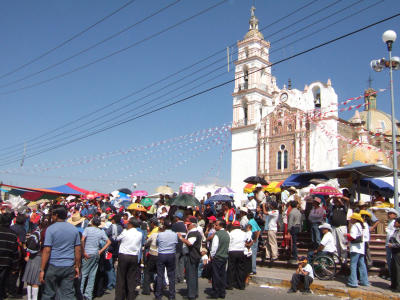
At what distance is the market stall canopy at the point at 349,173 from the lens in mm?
13477

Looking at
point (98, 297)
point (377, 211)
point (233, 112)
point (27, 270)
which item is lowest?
point (98, 297)

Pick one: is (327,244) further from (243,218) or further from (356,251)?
(243,218)

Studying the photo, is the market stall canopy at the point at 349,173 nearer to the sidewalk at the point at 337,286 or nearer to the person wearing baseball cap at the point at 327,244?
the sidewalk at the point at 337,286

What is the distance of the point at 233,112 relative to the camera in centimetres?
4119

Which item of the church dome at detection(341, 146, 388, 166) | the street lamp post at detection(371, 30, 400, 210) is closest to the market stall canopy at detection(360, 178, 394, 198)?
the street lamp post at detection(371, 30, 400, 210)

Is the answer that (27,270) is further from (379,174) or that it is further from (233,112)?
(233,112)

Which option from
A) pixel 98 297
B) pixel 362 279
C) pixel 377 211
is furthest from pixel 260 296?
pixel 377 211

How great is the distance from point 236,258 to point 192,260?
131 centimetres

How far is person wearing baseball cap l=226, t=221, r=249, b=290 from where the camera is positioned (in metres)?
8.61

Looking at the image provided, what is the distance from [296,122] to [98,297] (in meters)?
31.4

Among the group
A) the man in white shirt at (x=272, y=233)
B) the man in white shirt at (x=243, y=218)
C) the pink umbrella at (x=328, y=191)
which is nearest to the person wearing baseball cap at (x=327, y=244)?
the man in white shirt at (x=272, y=233)

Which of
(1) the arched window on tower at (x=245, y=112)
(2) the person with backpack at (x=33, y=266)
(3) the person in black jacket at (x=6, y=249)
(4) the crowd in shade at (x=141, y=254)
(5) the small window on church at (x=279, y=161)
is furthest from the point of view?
(1) the arched window on tower at (x=245, y=112)

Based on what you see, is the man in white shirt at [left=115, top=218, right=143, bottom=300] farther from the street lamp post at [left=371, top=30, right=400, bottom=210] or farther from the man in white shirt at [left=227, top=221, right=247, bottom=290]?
the street lamp post at [left=371, top=30, right=400, bottom=210]

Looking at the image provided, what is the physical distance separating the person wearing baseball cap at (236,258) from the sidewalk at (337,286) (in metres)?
0.94
